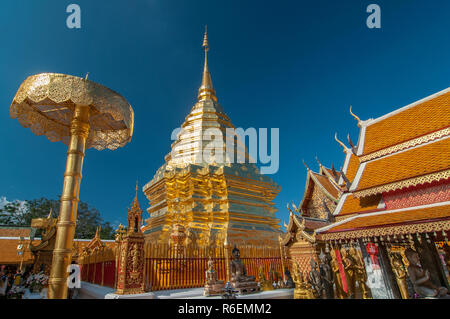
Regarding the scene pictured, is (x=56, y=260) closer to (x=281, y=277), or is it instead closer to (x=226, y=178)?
(x=281, y=277)

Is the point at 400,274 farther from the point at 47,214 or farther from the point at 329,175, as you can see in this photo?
the point at 47,214

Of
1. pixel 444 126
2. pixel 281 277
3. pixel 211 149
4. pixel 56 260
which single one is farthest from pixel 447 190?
pixel 211 149

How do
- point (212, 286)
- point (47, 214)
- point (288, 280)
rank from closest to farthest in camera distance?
1. point (212, 286)
2. point (288, 280)
3. point (47, 214)

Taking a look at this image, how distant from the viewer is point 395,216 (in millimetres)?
6148

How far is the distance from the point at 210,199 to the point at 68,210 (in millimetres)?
8557

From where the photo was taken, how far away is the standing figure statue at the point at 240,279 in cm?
766

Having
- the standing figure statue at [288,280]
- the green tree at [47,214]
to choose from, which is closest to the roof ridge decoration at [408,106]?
the standing figure statue at [288,280]

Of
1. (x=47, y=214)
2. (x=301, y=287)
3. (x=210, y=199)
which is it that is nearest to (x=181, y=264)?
(x=301, y=287)

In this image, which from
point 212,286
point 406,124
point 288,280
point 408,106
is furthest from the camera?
point 288,280

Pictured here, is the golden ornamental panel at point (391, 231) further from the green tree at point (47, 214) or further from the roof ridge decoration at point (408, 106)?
the green tree at point (47, 214)

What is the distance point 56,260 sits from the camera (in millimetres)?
4926

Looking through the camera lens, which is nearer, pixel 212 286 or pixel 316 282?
pixel 316 282

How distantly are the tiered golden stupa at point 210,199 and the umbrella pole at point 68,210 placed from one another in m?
6.55
